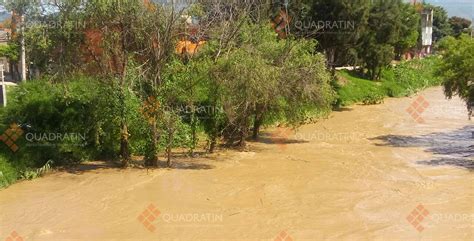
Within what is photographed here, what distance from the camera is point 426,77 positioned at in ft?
149

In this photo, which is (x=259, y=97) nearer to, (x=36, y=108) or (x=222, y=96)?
(x=222, y=96)

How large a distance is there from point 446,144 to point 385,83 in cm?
1862

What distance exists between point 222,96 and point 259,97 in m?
1.31

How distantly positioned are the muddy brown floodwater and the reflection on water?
75 millimetres

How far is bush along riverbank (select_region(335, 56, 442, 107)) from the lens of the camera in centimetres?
3334

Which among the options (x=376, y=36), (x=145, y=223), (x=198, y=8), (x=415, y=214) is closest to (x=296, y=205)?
(x=415, y=214)

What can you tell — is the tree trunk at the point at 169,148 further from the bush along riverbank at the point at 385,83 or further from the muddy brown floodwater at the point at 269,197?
the bush along riverbank at the point at 385,83

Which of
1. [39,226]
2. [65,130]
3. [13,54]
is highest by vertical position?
[13,54]

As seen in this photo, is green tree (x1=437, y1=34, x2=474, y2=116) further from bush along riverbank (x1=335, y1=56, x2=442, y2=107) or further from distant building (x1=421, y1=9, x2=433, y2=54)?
distant building (x1=421, y1=9, x2=433, y2=54)

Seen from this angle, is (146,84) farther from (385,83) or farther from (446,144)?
(385,83)

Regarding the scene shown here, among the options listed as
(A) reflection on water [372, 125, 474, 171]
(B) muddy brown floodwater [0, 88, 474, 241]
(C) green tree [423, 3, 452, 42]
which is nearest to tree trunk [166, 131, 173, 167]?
(B) muddy brown floodwater [0, 88, 474, 241]

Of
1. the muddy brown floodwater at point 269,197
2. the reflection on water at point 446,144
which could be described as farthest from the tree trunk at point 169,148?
the reflection on water at point 446,144

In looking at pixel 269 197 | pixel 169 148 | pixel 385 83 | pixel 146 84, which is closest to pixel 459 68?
pixel 269 197

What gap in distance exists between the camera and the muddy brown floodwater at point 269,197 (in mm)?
11156
